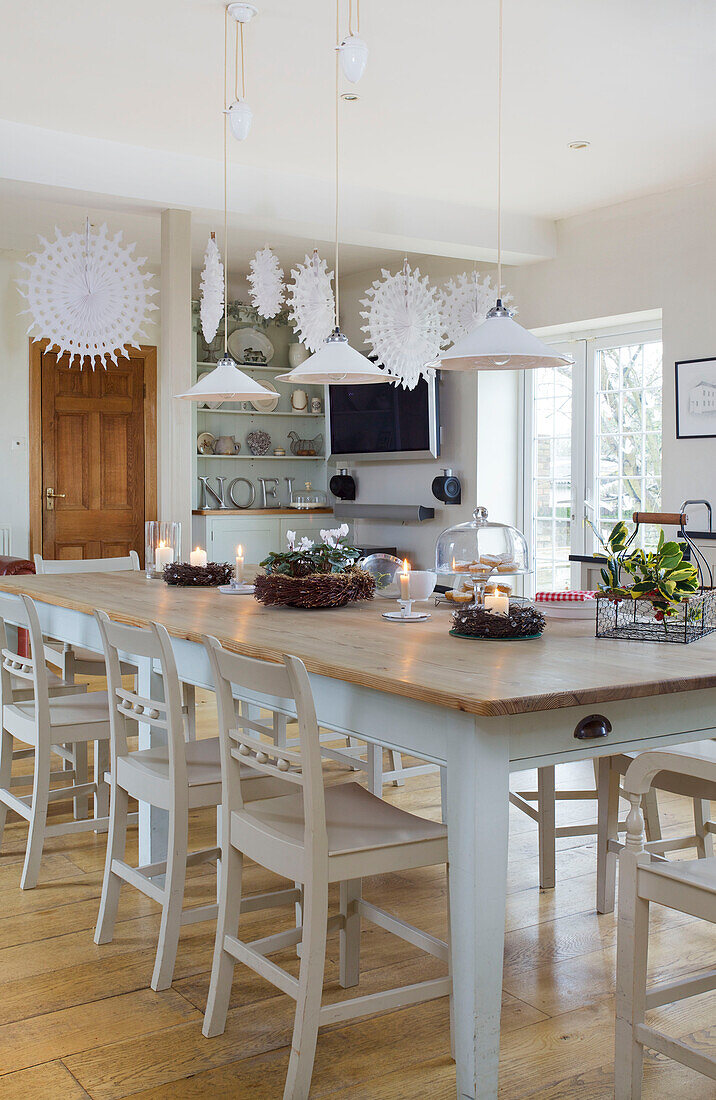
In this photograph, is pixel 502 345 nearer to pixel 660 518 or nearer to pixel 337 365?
pixel 337 365

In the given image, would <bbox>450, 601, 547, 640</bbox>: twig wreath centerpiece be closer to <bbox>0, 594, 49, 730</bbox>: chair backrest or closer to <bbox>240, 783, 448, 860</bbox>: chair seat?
<bbox>240, 783, 448, 860</bbox>: chair seat

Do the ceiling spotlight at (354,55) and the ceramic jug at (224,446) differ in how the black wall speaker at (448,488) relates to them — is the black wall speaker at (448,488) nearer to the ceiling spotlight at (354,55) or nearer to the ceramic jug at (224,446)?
the ceramic jug at (224,446)

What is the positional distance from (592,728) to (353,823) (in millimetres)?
→ 521

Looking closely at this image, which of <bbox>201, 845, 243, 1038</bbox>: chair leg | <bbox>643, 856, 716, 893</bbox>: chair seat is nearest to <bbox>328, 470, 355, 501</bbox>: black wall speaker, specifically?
<bbox>201, 845, 243, 1038</bbox>: chair leg

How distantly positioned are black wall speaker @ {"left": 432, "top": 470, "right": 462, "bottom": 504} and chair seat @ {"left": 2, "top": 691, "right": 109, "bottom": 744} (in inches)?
166

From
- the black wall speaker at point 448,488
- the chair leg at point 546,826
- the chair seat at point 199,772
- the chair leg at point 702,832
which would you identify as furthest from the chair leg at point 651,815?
the black wall speaker at point 448,488

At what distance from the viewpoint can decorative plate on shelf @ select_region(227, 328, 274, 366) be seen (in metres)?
8.01

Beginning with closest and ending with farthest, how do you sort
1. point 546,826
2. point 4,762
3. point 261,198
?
1. point 546,826
2. point 4,762
3. point 261,198

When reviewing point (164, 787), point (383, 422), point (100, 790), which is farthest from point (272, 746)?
point (383, 422)

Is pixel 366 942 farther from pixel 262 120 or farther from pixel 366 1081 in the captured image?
pixel 262 120

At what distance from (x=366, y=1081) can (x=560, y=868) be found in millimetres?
1354

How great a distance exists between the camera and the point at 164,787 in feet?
8.10

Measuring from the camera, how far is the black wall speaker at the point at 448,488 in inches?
283

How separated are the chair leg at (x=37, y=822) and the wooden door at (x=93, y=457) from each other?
4799 millimetres
